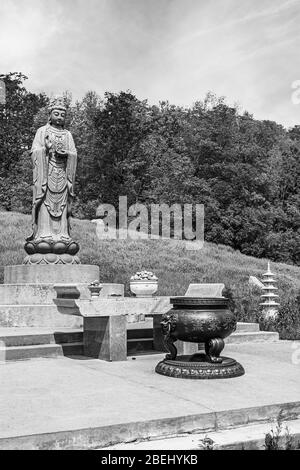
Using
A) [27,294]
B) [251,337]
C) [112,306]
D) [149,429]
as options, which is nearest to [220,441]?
[149,429]

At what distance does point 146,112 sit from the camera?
1903 inches

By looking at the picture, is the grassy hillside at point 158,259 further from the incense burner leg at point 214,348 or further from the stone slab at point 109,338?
the incense burner leg at point 214,348

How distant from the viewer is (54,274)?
37.6 ft

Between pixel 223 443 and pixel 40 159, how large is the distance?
9214 mm

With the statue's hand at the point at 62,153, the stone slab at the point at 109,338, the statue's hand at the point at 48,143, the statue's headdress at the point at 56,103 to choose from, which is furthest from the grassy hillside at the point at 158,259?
the stone slab at the point at 109,338

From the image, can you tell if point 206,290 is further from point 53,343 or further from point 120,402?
point 120,402

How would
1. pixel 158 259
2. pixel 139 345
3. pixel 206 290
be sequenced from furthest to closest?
pixel 158 259 < pixel 139 345 < pixel 206 290

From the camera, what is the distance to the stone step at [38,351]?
7.51 meters

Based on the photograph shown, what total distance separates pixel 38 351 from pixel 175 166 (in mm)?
35074

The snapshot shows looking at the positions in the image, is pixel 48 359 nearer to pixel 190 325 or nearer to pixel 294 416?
pixel 190 325

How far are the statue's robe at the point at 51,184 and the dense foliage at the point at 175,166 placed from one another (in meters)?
27.1

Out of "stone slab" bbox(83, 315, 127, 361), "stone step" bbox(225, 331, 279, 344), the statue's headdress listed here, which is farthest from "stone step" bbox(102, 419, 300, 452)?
the statue's headdress

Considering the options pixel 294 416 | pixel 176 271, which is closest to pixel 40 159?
pixel 294 416
